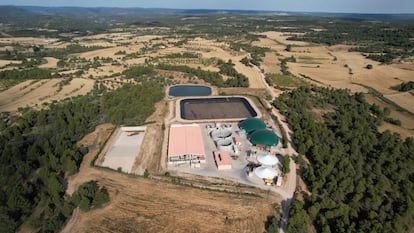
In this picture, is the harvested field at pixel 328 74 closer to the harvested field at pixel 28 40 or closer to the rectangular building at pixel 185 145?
the rectangular building at pixel 185 145

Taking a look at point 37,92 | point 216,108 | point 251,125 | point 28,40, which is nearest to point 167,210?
point 251,125

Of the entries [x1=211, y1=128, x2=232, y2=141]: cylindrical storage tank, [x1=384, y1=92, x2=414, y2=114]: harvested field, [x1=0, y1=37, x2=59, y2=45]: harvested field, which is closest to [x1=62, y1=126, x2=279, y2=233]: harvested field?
[x1=211, y1=128, x2=232, y2=141]: cylindrical storage tank

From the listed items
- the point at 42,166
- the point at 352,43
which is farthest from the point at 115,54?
the point at 352,43

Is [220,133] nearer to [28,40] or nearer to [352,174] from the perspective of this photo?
[352,174]

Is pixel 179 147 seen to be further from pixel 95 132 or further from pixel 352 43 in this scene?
pixel 352 43

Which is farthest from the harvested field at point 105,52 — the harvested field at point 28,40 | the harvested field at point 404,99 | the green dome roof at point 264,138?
the harvested field at point 404,99
